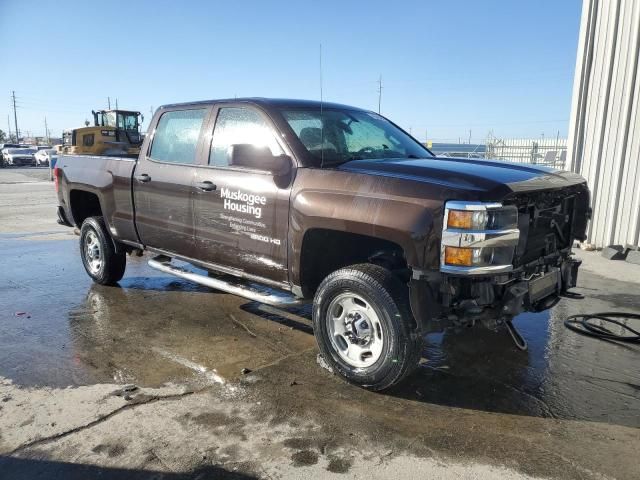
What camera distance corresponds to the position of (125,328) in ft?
15.7

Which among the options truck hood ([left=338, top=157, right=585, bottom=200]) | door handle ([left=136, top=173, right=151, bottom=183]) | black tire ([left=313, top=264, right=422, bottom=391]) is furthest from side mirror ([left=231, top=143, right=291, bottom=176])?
door handle ([left=136, top=173, right=151, bottom=183])

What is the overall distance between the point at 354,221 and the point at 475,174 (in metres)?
0.83

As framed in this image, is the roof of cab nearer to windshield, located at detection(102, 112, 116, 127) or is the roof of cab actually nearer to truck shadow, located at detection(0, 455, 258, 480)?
truck shadow, located at detection(0, 455, 258, 480)

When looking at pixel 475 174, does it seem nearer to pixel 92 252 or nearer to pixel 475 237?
pixel 475 237

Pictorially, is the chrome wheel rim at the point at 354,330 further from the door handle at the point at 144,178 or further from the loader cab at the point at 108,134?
the loader cab at the point at 108,134

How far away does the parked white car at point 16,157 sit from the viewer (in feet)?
132

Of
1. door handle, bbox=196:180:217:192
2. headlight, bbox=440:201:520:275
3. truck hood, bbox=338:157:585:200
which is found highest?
truck hood, bbox=338:157:585:200

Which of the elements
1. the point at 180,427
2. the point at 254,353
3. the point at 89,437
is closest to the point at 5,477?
the point at 89,437

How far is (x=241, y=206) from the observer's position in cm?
417

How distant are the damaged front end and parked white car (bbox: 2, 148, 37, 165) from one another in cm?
4487

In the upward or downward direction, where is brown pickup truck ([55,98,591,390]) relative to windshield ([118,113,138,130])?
downward

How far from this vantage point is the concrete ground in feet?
8.94

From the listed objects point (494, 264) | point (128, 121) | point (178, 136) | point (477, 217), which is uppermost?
point (128, 121)

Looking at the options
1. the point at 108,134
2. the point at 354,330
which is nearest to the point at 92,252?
the point at 354,330
